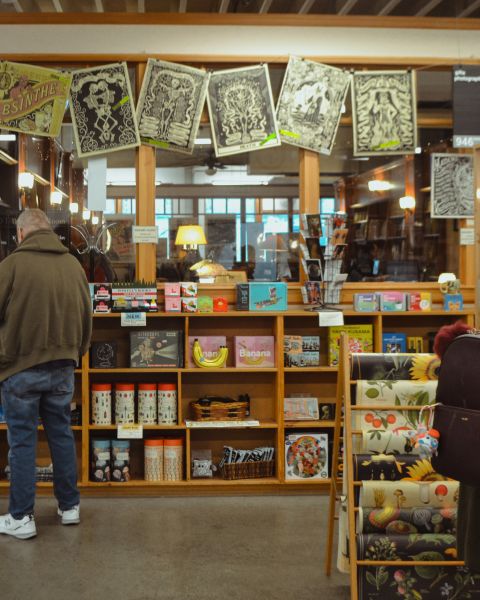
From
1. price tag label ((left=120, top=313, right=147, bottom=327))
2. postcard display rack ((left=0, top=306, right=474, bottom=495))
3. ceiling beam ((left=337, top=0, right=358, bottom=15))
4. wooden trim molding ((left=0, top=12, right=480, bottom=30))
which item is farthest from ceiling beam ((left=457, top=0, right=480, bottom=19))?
price tag label ((left=120, top=313, right=147, bottom=327))

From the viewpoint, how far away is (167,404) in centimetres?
564

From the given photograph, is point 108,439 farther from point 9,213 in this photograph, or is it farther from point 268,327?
point 9,213

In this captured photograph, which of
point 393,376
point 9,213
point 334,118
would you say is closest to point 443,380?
point 393,376

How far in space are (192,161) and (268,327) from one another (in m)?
1.34

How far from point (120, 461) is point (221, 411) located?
775 mm

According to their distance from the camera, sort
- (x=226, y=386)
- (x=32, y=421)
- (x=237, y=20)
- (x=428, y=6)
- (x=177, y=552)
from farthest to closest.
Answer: (x=428, y=6)
(x=226, y=386)
(x=237, y=20)
(x=32, y=421)
(x=177, y=552)

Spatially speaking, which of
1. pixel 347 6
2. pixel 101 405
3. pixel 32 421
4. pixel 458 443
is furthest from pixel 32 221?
pixel 347 6

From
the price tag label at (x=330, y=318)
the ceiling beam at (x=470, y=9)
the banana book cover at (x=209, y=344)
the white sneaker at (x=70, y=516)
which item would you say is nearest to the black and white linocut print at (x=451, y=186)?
the price tag label at (x=330, y=318)

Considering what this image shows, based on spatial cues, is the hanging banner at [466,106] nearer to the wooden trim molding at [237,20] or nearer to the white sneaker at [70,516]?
the wooden trim molding at [237,20]

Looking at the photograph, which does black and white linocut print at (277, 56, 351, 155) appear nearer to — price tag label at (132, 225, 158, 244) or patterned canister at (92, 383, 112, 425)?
price tag label at (132, 225, 158, 244)

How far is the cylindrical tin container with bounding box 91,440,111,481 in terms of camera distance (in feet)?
18.3

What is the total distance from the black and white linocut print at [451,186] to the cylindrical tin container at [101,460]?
Answer: 294 cm

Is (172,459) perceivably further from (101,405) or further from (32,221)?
(32,221)

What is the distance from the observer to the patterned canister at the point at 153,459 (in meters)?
5.60
